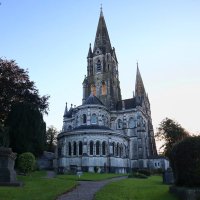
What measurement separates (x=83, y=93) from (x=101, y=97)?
546cm

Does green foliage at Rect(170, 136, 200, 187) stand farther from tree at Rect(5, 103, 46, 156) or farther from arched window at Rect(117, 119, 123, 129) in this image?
arched window at Rect(117, 119, 123, 129)

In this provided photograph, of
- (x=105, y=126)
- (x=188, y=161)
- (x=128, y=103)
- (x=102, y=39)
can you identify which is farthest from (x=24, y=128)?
(x=102, y=39)

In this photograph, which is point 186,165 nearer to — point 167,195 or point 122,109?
point 167,195

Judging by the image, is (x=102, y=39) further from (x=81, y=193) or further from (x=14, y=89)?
(x=81, y=193)

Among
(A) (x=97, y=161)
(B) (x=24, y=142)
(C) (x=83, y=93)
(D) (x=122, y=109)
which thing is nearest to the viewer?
(B) (x=24, y=142)

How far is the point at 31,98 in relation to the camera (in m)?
38.9

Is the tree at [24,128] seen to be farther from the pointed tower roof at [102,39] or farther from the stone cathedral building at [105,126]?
the pointed tower roof at [102,39]

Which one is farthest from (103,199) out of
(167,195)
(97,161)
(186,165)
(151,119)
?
(151,119)

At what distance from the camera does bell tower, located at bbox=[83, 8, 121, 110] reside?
72.9 m

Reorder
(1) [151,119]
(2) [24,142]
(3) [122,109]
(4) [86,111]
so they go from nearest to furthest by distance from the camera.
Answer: (2) [24,142], (4) [86,111], (3) [122,109], (1) [151,119]

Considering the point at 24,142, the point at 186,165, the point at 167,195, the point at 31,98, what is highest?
the point at 31,98

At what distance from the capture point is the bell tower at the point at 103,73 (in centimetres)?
7294

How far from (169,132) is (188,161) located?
181 feet

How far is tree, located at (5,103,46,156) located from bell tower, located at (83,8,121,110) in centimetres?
3325
